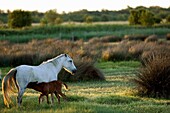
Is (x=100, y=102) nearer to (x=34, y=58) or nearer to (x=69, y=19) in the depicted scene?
(x=34, y=58)

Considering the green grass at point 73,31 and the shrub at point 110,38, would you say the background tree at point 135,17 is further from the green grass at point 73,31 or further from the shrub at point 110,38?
the shrub at point 110,38

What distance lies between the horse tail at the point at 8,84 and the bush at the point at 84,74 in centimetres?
1001

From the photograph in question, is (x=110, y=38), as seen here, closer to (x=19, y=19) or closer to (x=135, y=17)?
(x=19, y=19)

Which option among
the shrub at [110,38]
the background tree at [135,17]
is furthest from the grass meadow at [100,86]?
the background tree at [135,17]

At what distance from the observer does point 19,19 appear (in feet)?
226

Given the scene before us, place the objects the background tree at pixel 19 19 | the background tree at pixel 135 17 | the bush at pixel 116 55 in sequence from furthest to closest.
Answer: the background tree at pixel 135 17 < the background tree at pixel 19 19 < the bush at pixel 116 55

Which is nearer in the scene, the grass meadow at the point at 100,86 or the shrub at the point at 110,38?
the grass meadow at the point at 100,86

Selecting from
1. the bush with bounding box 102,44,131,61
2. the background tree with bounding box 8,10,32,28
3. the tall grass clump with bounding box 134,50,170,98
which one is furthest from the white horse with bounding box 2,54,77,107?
the background tree with bounding box 8,10,32,28

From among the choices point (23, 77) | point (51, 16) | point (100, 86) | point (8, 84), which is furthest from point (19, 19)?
point (23, 77)

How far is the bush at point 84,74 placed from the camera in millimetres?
23250

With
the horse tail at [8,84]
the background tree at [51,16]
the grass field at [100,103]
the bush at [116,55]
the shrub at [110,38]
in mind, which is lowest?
the background tree at [51,16]

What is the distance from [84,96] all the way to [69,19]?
323ft

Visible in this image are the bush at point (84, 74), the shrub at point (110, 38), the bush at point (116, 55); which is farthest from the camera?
the shrub at point (110, 38)

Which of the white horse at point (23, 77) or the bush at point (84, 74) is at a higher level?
the white horse at point (23, 77)
